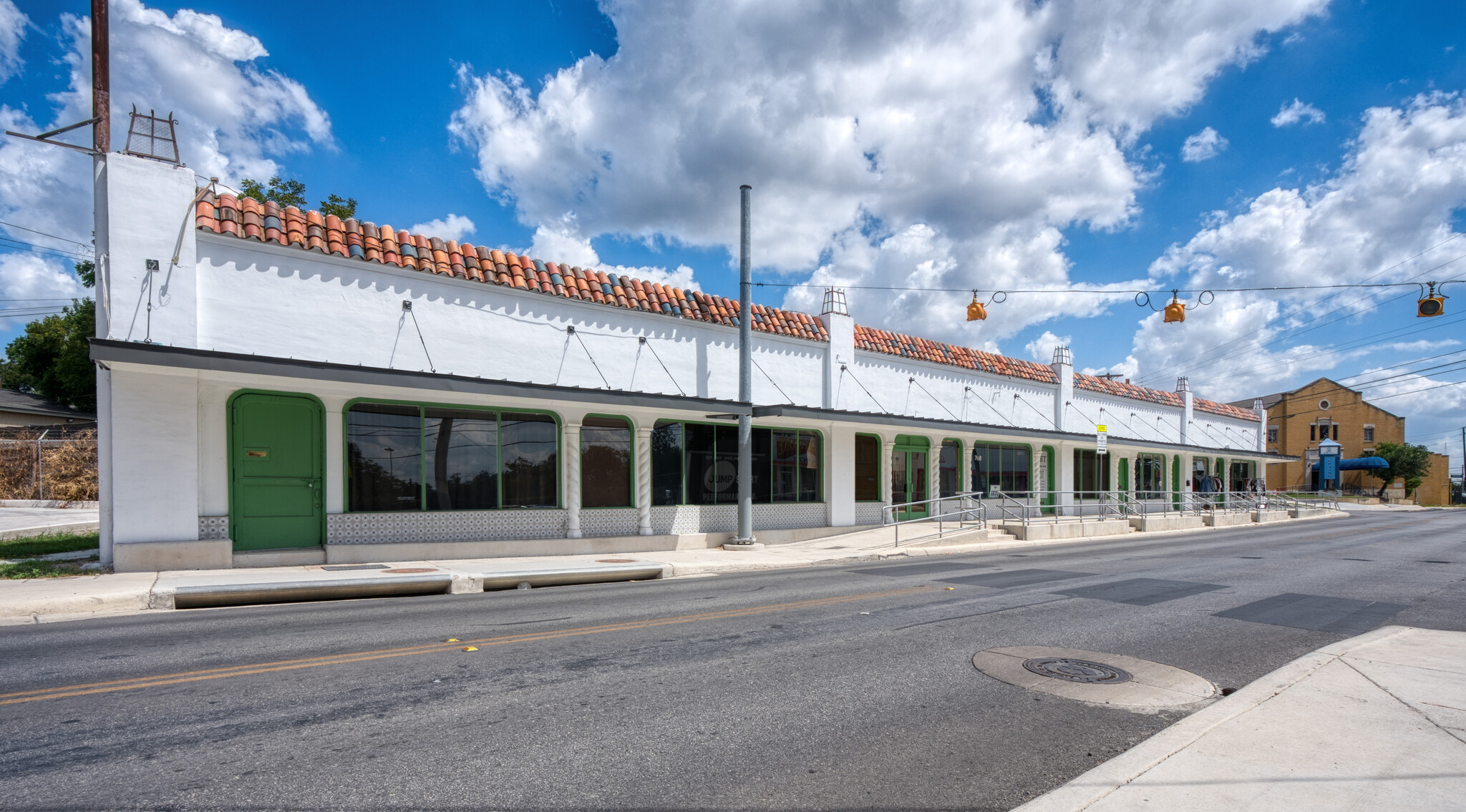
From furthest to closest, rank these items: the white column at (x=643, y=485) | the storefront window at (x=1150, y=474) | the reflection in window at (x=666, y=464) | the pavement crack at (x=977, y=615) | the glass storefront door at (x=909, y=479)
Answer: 1. the storefront window at (x=1150, y=474)
2. the glass storefront door at (x=909, y=479)
3. the reflection in window at (x=666, y=464)
4. the white column at (x=643, y=485)
5. the pavement crack at (x=977, y=615)

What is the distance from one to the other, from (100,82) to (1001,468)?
2535 cm

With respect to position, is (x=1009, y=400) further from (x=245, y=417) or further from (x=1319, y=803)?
(x=1319, y=803)

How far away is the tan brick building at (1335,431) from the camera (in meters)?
63.4

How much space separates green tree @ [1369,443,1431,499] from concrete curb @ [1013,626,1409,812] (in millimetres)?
67779

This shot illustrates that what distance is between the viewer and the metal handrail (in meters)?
20.1

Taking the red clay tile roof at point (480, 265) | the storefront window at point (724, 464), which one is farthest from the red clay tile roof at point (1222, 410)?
the storefront window at point (724, 464)

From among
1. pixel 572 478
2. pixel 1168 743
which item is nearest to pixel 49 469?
pixel 572 478

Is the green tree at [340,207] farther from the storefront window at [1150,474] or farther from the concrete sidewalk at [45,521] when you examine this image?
the storefront window at [1150,474]

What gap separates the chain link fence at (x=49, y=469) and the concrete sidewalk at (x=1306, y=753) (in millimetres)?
32082

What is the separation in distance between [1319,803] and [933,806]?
1815mm

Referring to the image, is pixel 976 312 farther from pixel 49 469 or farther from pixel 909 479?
pixel 49 469

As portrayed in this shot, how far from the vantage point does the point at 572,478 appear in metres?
15.8

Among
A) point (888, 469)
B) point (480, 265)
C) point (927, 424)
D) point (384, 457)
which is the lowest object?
point (888, 469)

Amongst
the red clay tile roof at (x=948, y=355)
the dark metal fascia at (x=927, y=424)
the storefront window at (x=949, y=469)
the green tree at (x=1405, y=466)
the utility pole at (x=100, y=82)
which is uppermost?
the utility pole at (x=100, y=82)
